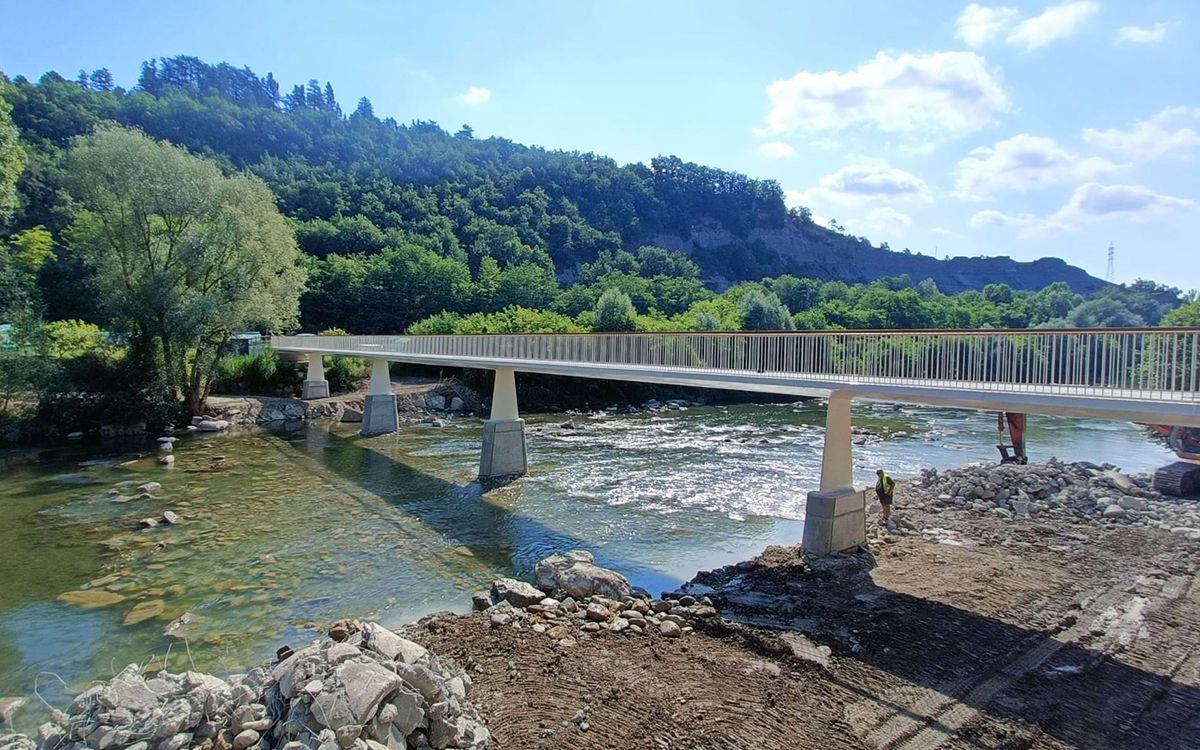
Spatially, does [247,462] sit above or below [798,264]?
below

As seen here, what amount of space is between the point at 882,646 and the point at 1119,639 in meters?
3.27

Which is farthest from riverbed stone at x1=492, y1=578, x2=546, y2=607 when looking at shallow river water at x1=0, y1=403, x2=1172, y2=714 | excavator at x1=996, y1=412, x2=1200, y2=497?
excavator at x1=996, y1=412, x2=1200, y2=497

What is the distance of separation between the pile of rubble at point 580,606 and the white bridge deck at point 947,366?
16.9ft

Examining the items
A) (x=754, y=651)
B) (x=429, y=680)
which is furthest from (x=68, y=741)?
(x=754, y=651)

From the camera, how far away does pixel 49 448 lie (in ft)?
88.9

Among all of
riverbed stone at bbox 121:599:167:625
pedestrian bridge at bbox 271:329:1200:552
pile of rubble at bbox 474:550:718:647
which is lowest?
riverbed stone at bbox 121:599:167:625

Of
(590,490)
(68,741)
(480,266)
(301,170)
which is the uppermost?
(301,170)

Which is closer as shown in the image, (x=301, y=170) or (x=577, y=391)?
(x=577, y=391)

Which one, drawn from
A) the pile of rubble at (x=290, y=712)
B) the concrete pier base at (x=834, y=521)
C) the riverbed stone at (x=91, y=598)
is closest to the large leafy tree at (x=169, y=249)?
the riverbed stone at (x=91, y=598)

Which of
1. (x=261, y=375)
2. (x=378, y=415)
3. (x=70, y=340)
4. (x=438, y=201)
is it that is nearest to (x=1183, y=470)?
(x=378, y=415)

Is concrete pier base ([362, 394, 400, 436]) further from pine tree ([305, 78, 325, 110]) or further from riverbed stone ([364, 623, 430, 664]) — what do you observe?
pine tree ([305, 78, 325, 110])

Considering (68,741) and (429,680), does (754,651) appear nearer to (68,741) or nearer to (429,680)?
(429,680)

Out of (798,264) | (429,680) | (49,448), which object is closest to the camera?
(429,680)

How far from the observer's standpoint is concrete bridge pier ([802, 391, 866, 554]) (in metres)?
12.0
